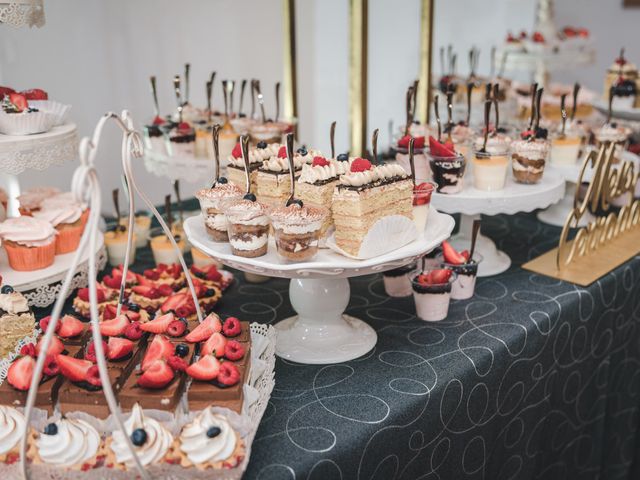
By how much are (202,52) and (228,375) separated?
92.4 inches

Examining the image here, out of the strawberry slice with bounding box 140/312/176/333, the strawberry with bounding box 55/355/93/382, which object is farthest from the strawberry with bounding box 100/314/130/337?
the strawberry with bounding box 55/355/93/382

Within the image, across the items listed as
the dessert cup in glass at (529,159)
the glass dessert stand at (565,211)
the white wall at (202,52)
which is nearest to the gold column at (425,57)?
the white wall at (202,52)

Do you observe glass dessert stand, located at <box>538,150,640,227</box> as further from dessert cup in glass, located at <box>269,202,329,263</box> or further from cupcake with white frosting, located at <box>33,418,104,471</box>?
cupcake with white frosting, located at <box>33,418,104,471</box>

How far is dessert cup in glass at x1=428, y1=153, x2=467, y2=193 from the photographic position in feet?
6.44

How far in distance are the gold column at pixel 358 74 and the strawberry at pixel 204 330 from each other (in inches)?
76.3

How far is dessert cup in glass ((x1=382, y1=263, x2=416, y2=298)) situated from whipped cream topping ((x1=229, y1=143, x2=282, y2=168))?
507mm

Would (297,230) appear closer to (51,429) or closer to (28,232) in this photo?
(51,429)

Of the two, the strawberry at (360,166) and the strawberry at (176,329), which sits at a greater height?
the strawberry at (360,166)

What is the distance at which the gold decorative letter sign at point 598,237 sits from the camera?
2094 millimetres

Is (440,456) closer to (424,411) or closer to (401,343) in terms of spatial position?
(424,411)

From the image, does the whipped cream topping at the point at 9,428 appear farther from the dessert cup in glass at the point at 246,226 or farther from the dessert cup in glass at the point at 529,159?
the dessert cup in glass at the point at 529,159

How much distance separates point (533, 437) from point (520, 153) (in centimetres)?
90

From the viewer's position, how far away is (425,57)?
3.49 meters

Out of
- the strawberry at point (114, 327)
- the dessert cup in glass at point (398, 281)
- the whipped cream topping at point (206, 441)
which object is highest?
the strawberry at point (114, 327)
